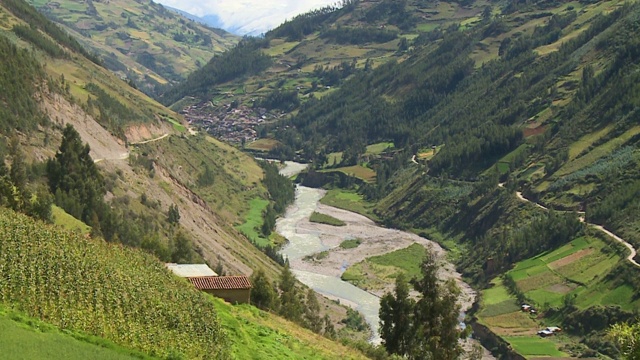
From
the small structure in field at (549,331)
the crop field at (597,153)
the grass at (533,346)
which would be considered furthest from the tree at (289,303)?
the crop field at (597,153)

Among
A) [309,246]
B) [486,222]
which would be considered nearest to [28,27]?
[309,246]

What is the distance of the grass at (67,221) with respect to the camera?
3091 inches

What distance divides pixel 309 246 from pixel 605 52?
297ft

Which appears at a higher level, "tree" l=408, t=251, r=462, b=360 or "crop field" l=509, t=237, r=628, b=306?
"crop field" l=509, t=237, r=628, b=306

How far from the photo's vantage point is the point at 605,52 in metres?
195

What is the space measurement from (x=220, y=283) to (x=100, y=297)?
671 inches

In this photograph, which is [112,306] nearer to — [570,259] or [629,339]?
[629,339]

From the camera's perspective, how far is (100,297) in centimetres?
4394

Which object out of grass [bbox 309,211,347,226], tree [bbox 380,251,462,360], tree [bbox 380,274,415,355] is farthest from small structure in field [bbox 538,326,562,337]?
grass [bbox 309,211,347,226]

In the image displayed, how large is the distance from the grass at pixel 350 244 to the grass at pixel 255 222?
1676 cm

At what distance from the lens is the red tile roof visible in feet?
194

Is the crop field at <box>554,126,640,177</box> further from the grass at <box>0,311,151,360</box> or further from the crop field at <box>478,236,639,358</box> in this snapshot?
the grass at <box>0,311,151,360</box>

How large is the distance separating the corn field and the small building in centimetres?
657

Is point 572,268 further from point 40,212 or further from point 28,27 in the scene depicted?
point 28,27
